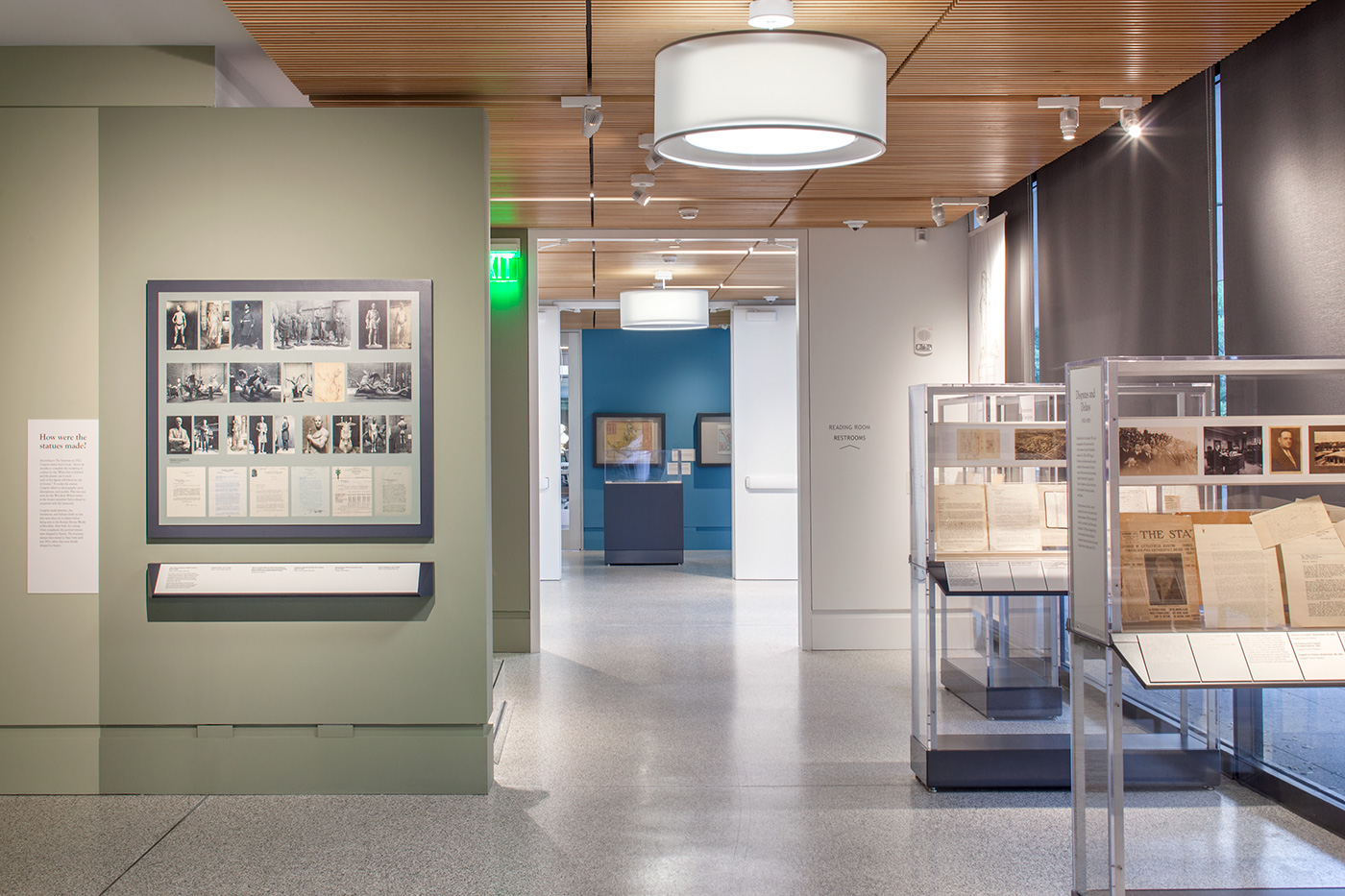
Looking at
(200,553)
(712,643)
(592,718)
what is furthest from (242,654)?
(712,643)

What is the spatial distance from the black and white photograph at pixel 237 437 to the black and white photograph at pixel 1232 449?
3435mm

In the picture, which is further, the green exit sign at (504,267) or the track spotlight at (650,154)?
the green exit sign at (504,267)

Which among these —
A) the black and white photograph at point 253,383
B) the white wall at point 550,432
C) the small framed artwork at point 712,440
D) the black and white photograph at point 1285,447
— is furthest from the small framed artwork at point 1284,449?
the small framed artwork at point 712,440

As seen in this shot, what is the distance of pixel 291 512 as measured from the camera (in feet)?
13.8

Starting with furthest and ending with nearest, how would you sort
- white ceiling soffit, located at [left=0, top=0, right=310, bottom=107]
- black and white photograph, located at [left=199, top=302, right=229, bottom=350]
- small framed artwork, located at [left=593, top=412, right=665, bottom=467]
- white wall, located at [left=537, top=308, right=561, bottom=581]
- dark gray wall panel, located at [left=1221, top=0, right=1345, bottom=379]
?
small framed artwork, located at [left=593, top=412, right=665, bottom=467], white wall, located at [left=537, top=308, right=561, bottom=581], black and white photograph, located at [left=199, top=302, right=229, bottom=350], white ceiling soffit, located at [left=0, top=0, right=310, bottom=107], dark gray wall panel, located at [left=1221, top=0, right=1345, bottom=379]

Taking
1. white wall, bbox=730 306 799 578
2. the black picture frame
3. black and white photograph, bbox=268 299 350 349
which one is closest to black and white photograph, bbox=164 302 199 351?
black and white photograph, bbox=268 299 350 349

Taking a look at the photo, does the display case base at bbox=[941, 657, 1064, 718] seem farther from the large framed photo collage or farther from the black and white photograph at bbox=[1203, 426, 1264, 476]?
the large framed photo collage

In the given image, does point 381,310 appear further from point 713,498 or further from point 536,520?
point 713,498

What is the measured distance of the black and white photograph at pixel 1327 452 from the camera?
2791 millimetres

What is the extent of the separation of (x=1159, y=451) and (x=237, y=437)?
132 inches

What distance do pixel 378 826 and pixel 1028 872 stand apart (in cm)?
233

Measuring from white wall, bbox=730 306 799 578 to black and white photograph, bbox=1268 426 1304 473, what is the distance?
307 inches

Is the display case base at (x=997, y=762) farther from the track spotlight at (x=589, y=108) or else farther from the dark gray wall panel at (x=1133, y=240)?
the track spotlight at (x=589, y=108)

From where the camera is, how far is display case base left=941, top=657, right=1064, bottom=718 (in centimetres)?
439
